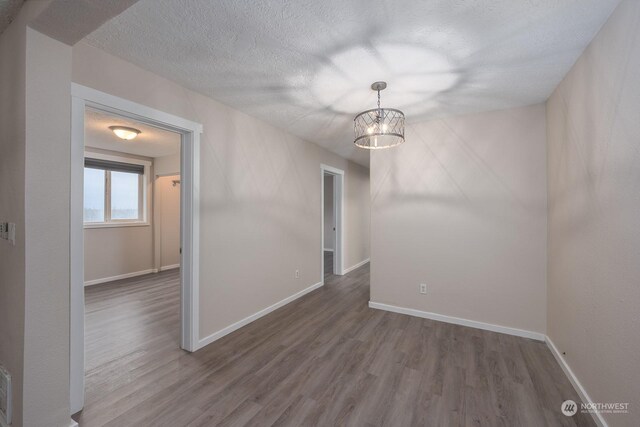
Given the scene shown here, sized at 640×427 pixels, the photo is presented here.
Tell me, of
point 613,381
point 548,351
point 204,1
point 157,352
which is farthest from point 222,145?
point 548,351

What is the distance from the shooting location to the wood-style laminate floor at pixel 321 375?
64.2 inches

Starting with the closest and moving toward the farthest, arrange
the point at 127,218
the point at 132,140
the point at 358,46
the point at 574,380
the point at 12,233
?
the point at 12,233 → the point at 358,46 → the point at 574,380 → the point at 132,140 → the point at 127,218

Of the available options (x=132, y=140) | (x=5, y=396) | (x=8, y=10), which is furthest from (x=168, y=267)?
(x=8, y=10)

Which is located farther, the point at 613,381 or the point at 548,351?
the point at 548,351

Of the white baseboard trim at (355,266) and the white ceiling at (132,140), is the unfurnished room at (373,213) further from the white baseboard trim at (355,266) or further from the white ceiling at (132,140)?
the white baseboard trim at (355,266)

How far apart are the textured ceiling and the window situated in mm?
3581

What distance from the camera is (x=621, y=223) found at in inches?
55.0

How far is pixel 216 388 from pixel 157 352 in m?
0.87

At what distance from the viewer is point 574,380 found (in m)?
1.88

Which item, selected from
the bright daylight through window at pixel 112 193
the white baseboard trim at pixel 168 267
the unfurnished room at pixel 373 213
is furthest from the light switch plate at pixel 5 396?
the white baseboard trim at pixel 168 267

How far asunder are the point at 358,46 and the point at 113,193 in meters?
5.30

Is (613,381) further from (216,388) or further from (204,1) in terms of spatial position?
(204,1)

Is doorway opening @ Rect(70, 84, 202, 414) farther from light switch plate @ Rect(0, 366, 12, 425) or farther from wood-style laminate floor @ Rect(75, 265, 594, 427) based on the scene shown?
light switch plate @ Rect(0, 366, 12, 425)

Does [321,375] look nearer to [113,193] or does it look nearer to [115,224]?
[115,224]
